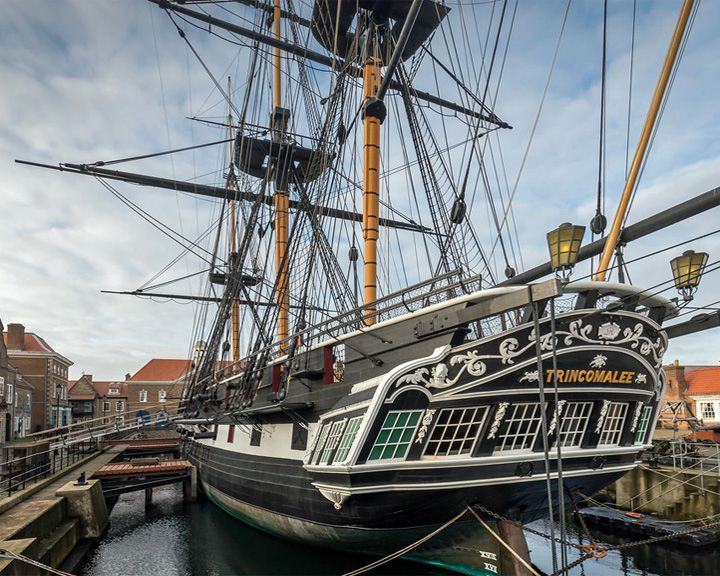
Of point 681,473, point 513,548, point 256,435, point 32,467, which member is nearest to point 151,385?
point 32,467

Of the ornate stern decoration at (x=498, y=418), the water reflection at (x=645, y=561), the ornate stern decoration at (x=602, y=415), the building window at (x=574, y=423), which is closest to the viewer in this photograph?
the ornate stern decoration at (x=498, y=418)

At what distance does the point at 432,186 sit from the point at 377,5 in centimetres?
522

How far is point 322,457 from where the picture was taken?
8.36 m

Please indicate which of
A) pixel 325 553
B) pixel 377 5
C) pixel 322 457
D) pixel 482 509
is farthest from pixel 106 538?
pixel 377 5

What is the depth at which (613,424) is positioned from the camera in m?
8.80

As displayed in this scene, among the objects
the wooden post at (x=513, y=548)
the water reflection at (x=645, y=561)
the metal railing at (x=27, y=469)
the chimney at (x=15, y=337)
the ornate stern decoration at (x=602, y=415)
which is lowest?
the water reflection at (x=645, y=561)

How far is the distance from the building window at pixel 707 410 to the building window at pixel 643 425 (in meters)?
29.9

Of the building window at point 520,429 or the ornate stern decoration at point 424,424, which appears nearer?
the ornate stern decoration at point 424,424

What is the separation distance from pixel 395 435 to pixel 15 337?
47493 mm

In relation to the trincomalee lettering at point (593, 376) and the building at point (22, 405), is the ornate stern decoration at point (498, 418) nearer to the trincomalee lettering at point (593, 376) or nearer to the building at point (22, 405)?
the trincomalee lettering at point (593, 376)

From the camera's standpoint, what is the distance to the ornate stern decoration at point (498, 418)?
7.94 m

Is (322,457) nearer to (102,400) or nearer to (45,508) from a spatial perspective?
(45,508)

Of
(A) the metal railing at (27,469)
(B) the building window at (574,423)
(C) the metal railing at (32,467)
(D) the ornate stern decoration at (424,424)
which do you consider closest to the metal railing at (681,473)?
(B) the building window at (574,423)

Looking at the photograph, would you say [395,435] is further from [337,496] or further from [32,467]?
[32,467]
